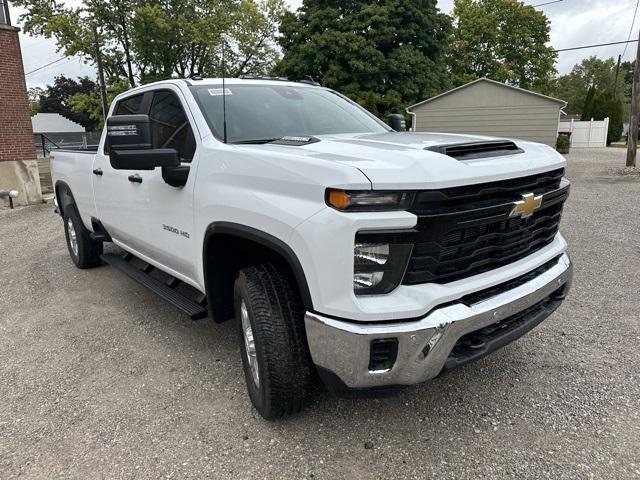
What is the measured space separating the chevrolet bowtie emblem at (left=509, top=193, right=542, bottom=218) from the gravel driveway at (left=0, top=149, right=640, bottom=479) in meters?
1.14

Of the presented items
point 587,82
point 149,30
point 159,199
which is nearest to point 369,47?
point 149,30

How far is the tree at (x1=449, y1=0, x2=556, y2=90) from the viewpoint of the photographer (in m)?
38.6

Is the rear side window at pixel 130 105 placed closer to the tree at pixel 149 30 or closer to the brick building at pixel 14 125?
the brick building at pixel 14 125

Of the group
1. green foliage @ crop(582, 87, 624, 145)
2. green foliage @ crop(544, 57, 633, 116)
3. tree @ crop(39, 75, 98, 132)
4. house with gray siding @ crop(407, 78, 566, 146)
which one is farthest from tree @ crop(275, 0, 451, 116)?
green foliage @ crop(544, 57, 633, 116)

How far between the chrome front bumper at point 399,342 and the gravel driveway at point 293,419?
0.54m

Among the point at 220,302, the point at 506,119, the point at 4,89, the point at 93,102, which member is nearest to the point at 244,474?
the point at 220,302

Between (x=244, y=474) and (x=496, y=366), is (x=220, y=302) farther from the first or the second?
(x=496, y=366)

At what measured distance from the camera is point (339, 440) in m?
2.61

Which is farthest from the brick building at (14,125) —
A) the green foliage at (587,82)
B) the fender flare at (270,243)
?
the green foliage at (587,82)

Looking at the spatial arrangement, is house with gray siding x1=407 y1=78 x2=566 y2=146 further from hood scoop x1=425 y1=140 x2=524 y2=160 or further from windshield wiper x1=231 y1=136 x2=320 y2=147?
windshield wiper x1=231 y1=136 x2=320 y2=147

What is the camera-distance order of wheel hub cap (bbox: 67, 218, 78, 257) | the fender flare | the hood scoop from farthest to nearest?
1. wheel hub cap (bbox: 67, 218, 78, 257)
2. the hood scoop
3. the fender flare

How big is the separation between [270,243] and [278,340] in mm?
485

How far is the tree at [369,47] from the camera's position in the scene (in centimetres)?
2520

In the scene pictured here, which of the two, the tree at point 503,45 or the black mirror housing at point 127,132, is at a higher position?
the tree at point 503,45
